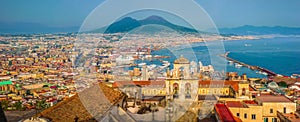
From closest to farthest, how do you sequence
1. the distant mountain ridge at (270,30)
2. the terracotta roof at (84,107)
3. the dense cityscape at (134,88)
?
the terracotta roof at (84,107) < the dense cityscape at (134,88) < the distant mountain ridge at (270,30)

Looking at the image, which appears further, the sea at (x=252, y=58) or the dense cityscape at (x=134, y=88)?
the sea at (x=252, y=58)

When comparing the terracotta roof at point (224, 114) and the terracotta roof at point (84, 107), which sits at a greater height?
the terracotta roof at point (84, 107)

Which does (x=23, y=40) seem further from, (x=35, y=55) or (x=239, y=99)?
(x=239, y=99)

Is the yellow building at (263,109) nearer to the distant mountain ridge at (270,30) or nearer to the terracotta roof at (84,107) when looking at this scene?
the terracotta roof at (84,107)

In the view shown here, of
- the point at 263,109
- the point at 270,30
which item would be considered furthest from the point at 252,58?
the point at 270,30

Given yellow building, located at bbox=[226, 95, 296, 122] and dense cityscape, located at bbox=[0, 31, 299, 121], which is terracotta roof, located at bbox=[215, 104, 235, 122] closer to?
dense cityscape, located at bbox=[0, 31, 299, 121]

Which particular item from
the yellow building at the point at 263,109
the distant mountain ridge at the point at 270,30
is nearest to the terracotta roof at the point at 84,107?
the yellow building at the point at 263,109

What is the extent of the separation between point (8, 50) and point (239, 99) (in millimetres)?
36327

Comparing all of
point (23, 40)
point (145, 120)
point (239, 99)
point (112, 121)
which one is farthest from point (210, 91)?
point (23, 40)

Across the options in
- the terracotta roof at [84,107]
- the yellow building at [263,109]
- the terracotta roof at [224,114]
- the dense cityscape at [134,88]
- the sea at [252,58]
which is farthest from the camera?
the sea at [252,58]

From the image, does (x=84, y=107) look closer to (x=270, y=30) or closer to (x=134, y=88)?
(x=134, y=88)

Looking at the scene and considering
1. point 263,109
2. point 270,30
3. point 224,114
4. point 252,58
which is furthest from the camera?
point 270,30

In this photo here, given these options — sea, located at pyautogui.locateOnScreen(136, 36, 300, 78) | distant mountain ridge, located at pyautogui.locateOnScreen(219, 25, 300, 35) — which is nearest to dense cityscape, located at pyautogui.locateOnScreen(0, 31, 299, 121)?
sea, located at pyautogui.locateOnScreen(136, 36, 300, 78)

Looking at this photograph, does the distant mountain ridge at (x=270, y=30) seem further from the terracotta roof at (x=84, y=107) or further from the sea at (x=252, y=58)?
the terracotta roof at (x=84, y=107)
